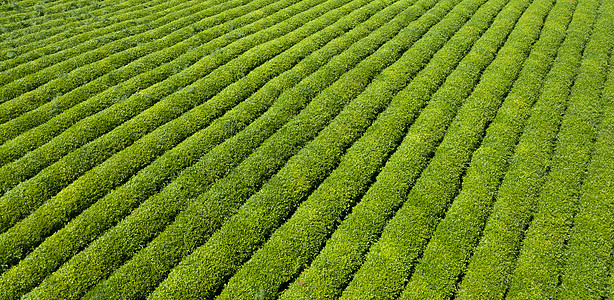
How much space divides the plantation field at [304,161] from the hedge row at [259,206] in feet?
0.25

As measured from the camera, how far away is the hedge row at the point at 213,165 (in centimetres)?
1246

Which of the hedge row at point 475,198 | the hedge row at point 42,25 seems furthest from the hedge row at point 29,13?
the hedge row at point 475,198

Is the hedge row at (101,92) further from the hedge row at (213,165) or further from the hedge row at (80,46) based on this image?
the hedge row at (213,165)

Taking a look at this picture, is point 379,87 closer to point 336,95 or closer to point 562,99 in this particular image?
point 336,95

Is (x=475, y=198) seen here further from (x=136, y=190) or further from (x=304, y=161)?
(x=136, y=190)

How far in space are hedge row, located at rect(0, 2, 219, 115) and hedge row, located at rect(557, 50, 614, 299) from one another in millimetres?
25049

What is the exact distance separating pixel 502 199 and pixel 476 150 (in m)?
3.15

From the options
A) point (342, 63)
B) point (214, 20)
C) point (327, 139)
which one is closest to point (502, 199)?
point (327, 139)

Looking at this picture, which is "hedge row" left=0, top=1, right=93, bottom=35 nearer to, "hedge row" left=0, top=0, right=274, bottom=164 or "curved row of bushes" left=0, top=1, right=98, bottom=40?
"curved row of bushes" left=0, top=1, right=98, bottom=40

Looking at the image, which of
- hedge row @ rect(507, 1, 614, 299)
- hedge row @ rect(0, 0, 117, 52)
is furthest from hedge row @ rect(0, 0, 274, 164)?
hedge row @ rect(507, 1, 614, 299)

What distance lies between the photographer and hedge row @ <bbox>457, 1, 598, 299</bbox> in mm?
12891

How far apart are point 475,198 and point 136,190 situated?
1423 centimetres

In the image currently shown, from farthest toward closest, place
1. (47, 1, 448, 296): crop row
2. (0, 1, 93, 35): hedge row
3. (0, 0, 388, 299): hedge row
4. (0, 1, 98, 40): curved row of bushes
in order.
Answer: (0, 1, 93, 35): hedge row < (0, 1, 98, 40): curved row of bushes < (47, 1, 448, 296): crop row < (0, 0, 388, 299): hedge row

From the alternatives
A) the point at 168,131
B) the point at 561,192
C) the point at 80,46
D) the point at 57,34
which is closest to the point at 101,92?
the point at 168,131
